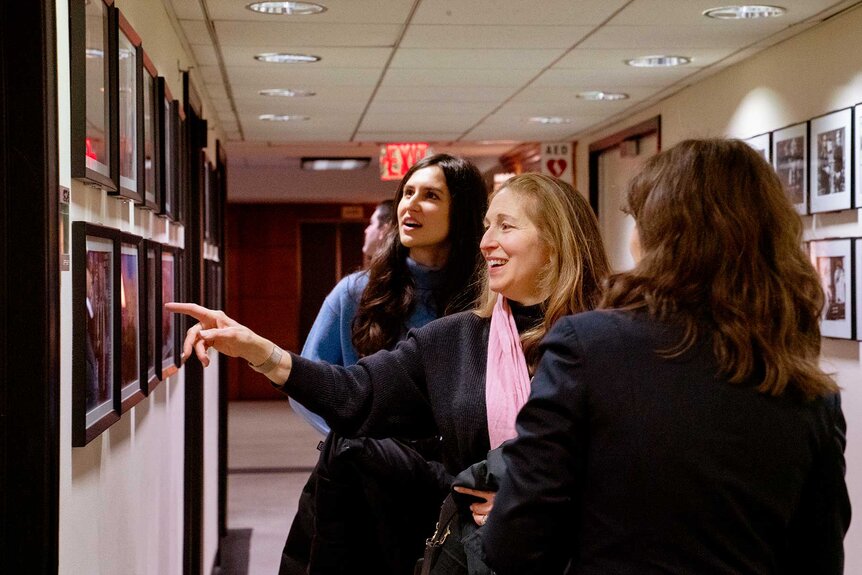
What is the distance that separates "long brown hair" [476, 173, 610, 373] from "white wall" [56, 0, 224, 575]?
839 millimetres

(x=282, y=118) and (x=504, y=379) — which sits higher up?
(x=282, y=118)

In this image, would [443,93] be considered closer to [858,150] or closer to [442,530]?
[858,150]

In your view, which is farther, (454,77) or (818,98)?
(454,77)

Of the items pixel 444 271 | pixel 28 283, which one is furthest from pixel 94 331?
pixel 444 271

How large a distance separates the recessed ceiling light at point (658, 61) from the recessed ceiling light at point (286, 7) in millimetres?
1744

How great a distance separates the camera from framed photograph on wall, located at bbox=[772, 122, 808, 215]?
4.77m

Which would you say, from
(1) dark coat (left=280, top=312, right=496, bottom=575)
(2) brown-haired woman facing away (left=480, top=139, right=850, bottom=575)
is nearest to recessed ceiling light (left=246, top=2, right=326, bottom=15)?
(1) dark coat (left=280, top=312, right=496, bottom=575)

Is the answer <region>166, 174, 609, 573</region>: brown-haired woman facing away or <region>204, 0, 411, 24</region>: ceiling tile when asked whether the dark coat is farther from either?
<region>204, 0, 411, 24</region>: ceiling tile

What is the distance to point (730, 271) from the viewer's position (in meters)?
1.53

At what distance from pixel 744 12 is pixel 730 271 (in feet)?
10.1

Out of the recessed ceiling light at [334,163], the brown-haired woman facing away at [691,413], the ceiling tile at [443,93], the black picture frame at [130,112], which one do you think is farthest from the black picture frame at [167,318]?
the recessed ceiling light at [334,163]

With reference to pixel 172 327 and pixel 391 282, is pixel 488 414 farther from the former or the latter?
pixel 172 327

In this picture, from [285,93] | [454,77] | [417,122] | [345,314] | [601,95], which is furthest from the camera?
[417,122]

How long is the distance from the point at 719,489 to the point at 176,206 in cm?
266
